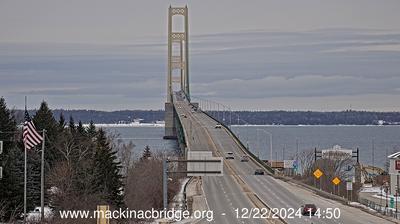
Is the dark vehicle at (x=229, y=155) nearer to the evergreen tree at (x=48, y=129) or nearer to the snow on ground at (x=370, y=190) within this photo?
the snow on ground at (x=370, y=190)

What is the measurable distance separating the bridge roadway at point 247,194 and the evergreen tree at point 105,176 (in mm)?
6511

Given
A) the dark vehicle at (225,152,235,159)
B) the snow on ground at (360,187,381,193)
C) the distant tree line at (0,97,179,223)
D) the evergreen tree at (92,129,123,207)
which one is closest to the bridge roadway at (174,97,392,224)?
the dark vehicle at (225,152,235,159)

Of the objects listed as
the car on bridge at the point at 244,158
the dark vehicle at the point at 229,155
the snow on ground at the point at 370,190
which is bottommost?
the snow on ground at the point at 370,190

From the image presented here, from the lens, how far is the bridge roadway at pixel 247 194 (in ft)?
159

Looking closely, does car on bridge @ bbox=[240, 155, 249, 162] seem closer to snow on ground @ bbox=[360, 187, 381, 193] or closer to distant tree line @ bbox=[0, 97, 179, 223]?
→ snow on ground @ bbox=[360, 187, 381, 193]

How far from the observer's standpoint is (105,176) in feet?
184

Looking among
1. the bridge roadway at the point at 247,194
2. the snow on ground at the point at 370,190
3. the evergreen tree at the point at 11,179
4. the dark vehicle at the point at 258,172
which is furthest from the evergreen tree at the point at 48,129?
the snow on ground at the point at 370,190

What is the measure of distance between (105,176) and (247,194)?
48.0ft

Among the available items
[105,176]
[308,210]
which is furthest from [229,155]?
[308,210]

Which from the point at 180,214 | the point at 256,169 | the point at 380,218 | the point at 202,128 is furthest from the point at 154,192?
the point at 202,128

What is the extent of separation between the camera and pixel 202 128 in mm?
141625

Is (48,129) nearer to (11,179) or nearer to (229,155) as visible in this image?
(11,179)

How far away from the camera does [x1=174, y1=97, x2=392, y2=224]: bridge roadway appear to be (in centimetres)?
4852

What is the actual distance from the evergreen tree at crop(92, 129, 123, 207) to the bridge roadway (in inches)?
256
